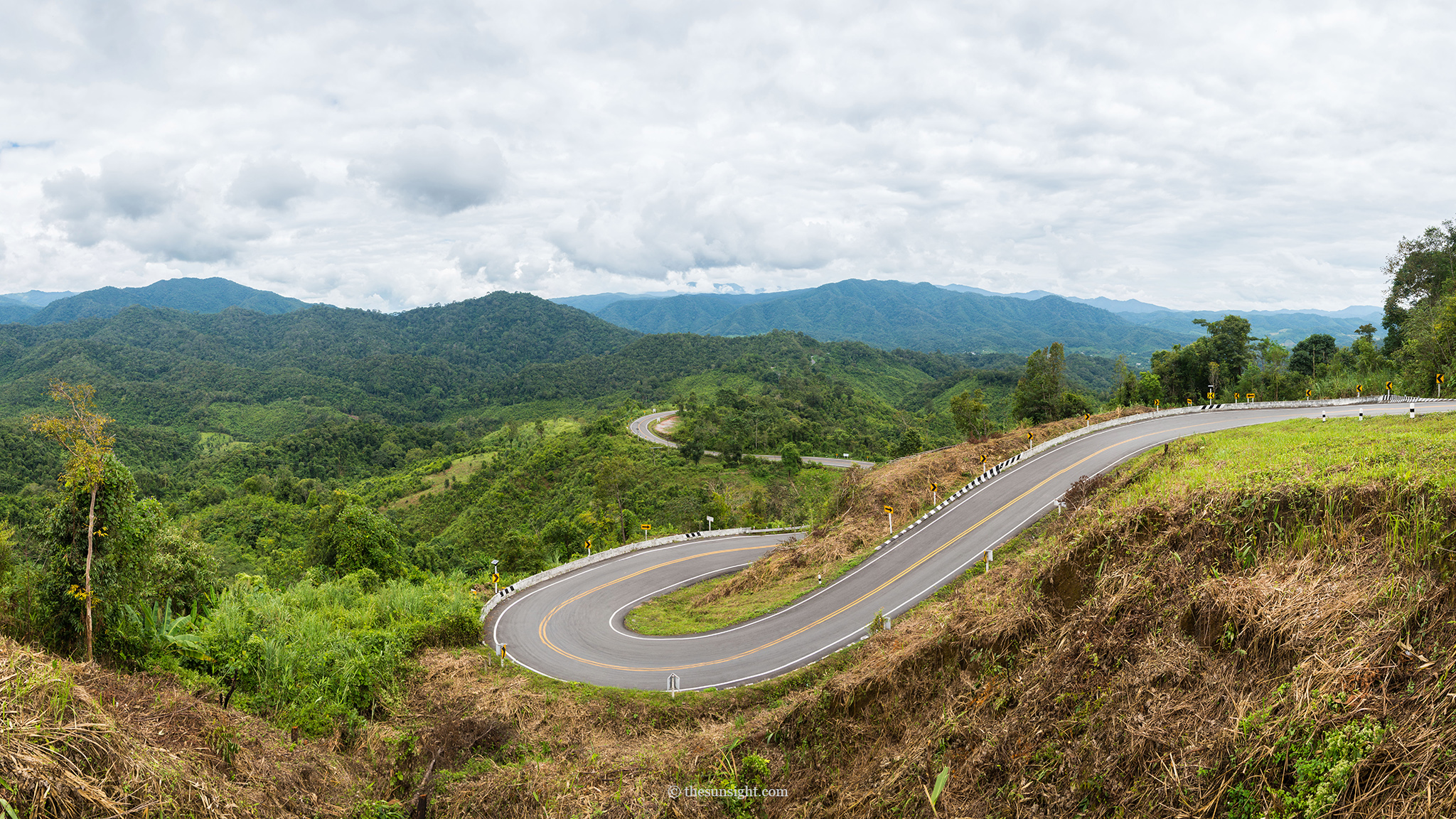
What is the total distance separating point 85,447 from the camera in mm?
10227

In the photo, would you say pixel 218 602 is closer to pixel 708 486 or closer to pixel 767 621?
pixel 767 621

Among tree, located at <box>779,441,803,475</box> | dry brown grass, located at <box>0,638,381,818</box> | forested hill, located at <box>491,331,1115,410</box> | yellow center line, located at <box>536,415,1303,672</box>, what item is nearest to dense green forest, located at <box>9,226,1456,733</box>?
tree, located at <box>779,441,803,475</box>

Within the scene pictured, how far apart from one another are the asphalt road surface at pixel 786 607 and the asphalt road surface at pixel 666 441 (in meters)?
31.6

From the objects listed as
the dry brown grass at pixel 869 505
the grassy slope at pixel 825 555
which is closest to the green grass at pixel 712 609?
the grassy slope at pixel 825 555

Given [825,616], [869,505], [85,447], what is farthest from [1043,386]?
[85,447]

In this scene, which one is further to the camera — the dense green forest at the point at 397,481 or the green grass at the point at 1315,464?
the dense green forest at the point at 397,481

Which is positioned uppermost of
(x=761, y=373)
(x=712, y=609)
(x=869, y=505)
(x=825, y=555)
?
(x=761, y=373)

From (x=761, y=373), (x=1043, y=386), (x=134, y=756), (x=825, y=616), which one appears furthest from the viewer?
(x=761, y=373)

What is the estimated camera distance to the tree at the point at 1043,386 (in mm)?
47812

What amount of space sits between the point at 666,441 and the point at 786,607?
2393 inches

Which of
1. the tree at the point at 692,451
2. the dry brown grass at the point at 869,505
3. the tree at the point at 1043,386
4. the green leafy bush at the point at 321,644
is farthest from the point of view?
the tree at the point at 692,451

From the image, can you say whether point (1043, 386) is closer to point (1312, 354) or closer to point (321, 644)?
point (1312, 354)

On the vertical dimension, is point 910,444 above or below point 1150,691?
below

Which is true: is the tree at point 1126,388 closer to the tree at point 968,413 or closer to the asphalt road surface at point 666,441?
the tree at point 968,413
